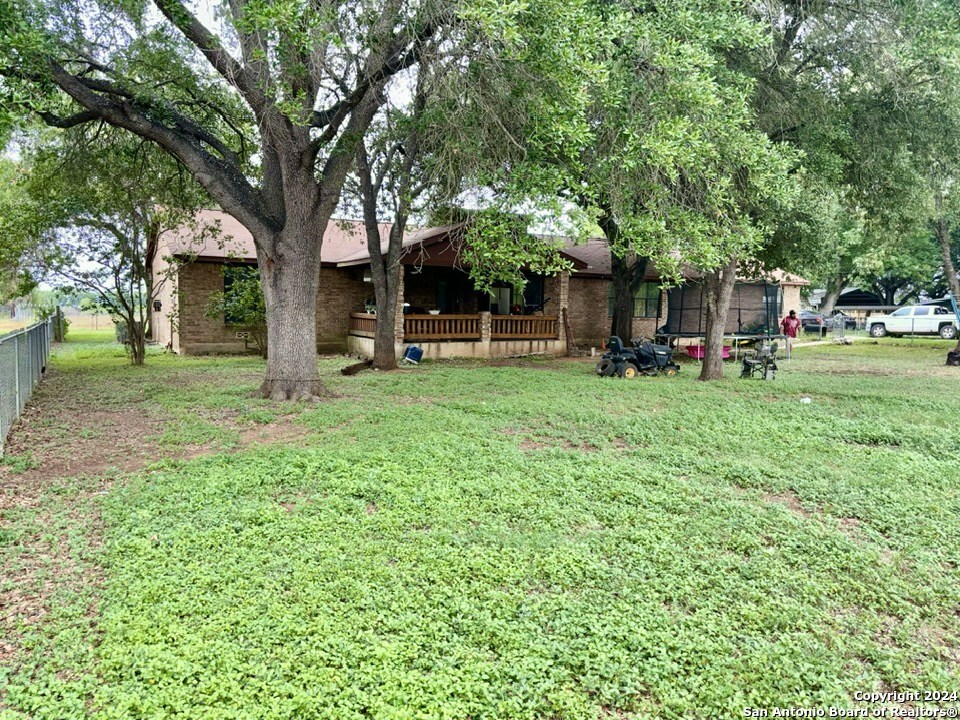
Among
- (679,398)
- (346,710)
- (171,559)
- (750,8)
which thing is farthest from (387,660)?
(750,8)

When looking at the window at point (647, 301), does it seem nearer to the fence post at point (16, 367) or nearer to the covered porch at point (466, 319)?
the covered porch at point (466, 319)

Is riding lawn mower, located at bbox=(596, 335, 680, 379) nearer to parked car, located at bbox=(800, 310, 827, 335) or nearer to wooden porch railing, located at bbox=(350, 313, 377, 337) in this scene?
wooden porch railing, located at bbox=(350, 313, 377, 337)

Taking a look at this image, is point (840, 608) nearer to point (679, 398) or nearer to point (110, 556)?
point (110, 556)

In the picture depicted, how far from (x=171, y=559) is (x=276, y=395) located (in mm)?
5457

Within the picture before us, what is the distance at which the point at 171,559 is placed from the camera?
12.7 ft

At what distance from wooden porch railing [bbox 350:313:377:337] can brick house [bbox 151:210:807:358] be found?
1.3 inches

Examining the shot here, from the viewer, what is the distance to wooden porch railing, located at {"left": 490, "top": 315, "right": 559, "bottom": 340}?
18578 mm

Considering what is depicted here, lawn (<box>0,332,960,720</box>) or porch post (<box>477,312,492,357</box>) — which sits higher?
porch post (<box>477,312,492,357</box>)

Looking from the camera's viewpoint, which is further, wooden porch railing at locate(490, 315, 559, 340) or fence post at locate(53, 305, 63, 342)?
fence post at locate(53, 305, 63, 342)

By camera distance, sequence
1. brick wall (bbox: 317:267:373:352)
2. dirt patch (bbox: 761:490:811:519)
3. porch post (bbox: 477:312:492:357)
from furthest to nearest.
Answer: brick wall (bbox: 317:267:373:352), porch post (bbox: 477:312:492:357), dirt patch (bbox: 761:490:811:519)

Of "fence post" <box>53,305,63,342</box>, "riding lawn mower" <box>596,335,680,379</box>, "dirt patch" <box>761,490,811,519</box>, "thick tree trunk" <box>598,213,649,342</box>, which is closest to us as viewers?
"dirt patch" <box>761,490,811,519</box>

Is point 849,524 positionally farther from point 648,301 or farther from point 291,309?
point 648,301

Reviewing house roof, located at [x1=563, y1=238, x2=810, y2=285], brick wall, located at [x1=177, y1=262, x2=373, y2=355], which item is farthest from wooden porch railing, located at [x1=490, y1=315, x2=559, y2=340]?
brick wall, located at [x1=177, y1=262, x2=373, y2=355]

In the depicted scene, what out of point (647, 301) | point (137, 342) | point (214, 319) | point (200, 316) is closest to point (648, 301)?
point (647, 301)
